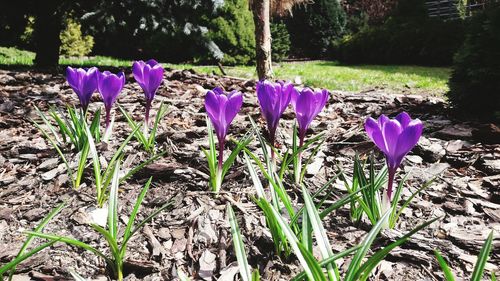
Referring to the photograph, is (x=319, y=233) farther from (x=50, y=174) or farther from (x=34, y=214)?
(x=50, y=174)

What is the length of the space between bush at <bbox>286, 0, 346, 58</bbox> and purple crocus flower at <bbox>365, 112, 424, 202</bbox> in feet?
52.6

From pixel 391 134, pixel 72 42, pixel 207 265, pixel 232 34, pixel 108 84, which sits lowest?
pixel 207 265

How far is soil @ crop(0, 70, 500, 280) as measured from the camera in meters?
1.42

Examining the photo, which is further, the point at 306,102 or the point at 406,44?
the point at 406,44

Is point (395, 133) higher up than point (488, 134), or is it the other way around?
point (395, 133)

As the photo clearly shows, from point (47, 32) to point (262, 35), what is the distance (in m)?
3.55

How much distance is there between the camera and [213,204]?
1766mm

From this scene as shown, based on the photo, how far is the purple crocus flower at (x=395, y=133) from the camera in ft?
4.47

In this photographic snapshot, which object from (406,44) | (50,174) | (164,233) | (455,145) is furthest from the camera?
(406,44)

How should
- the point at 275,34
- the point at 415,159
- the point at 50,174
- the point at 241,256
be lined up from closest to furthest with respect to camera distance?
1. the point at 241,256
2. the point at 50,174
3. the point at 415,159
4. the point at 275,34

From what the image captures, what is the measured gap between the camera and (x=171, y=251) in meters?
1.51

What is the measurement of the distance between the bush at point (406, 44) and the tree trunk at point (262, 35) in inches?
339

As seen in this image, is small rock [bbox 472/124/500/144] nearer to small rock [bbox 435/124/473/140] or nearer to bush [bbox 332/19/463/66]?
Result: small rock [bbox 435/124/473/140]

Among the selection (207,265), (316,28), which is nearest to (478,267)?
(207,265)
